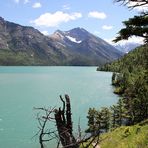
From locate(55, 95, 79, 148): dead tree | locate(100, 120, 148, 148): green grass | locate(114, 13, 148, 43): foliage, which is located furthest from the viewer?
locate(100, 120, 148, 148): green grass

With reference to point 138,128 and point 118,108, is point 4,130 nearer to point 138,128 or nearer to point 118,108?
point 118,108

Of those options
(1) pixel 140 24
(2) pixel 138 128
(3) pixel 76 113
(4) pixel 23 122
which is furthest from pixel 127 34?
(3) pixel 76 113

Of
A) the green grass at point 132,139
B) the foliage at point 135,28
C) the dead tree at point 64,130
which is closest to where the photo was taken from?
the dead tree at point 64,130

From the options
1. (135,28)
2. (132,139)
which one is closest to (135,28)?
(135,28)

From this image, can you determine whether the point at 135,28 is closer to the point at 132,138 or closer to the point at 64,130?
the point at 64,130

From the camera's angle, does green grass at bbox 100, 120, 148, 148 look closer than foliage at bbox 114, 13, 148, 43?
No

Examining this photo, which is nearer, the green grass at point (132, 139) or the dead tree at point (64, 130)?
the dead tree at point (64, 130)

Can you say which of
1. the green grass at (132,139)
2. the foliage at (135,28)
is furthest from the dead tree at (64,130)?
the green grass at (132,139)

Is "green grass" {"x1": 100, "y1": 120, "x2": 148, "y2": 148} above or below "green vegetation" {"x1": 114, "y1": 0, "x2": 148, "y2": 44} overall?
below

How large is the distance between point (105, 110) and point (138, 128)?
56.4 metres

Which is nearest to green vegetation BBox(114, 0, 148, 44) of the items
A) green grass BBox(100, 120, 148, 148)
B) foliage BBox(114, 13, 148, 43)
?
foliage BBox(114, 13, 148, 43)

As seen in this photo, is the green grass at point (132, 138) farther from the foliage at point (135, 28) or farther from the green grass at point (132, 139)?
the foliage at point (135, 28)

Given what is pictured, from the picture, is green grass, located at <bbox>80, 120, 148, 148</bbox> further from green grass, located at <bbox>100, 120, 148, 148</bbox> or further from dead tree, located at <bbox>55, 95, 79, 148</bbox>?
dead tree, located at <bbox>55, 95, 79, 148</bbox>

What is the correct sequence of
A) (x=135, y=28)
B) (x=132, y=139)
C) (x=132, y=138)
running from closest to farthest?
(x=135, y=28)
(x=132, y=139)
(x=132, y=138)
